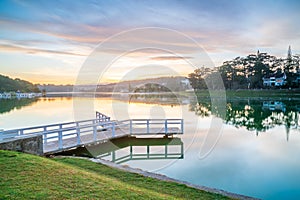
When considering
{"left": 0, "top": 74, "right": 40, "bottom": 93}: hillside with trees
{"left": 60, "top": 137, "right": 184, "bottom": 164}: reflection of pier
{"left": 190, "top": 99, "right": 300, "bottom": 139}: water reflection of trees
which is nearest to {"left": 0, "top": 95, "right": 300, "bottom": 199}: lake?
{"left": 60, "top": 137, "right": 184, "bottom": 164}: reflection of pier

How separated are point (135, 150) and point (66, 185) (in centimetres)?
690

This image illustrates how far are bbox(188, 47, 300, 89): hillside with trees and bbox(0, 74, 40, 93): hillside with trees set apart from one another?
6052 cm

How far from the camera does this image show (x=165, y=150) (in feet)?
36.0

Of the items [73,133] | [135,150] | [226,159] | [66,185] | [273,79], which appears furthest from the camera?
[273,79]

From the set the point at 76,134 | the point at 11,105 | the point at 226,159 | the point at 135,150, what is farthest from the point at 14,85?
the point at 226,159

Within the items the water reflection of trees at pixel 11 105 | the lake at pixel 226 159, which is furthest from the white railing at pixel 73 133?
the water reflection of trees at pixel 11 105

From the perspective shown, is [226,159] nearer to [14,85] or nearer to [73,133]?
[73,133]

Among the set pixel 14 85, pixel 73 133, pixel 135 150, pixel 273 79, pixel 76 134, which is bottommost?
pixel 135 150

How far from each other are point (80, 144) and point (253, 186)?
654 centimetres

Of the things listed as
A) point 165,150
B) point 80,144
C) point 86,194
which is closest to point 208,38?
point 165,150

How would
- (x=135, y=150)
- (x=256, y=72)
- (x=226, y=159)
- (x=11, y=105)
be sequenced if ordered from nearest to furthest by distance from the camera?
(x=226, y=159) < (x=135, y=150) < (x=11, y=105) < (x=256, y=72)

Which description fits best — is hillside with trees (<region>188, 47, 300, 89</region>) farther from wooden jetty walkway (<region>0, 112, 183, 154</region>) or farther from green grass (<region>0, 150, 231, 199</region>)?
green grass (<region>0, 150, 231, 199</region>)

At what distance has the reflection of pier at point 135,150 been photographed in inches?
392

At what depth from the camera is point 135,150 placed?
1102cm
